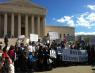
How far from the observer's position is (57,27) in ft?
267

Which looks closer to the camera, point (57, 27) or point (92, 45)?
point (92, 45)

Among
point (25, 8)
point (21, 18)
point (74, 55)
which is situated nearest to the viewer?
point (74, 55)

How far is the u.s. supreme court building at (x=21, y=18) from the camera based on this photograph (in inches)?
2906

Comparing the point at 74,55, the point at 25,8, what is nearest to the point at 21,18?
the point at 25,8

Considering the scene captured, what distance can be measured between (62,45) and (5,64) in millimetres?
11963

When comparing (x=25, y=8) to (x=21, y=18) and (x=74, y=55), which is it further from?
(x=74, y=55)

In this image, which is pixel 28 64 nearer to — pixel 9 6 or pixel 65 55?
pixel 65 55

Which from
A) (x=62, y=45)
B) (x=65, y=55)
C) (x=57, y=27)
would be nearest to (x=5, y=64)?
(x=65, y=55)

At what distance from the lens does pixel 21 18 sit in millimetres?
77562

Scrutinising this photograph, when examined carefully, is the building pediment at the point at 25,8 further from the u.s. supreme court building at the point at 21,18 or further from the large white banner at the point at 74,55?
the large white banner at the point at 74,55

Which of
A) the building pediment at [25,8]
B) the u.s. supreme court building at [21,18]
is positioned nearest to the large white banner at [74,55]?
the u.s. supreme court building at [21,18]

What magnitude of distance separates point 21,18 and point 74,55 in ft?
186

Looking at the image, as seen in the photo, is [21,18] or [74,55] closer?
[74,55]

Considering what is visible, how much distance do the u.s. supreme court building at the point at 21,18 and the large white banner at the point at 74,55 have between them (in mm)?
50920
